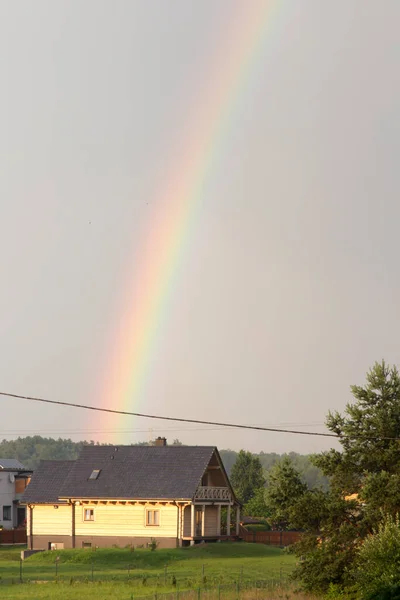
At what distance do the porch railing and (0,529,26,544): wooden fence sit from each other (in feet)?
55.1

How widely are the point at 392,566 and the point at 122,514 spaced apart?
40.6 meters

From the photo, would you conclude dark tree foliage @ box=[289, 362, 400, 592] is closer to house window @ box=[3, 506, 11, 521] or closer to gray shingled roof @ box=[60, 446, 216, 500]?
gray shingled roof @ box=[60, 446, 216, 500]

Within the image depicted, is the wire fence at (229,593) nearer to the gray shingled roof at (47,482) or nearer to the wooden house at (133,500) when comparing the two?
the wooden house at (133,500)

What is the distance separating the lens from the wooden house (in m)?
71.9

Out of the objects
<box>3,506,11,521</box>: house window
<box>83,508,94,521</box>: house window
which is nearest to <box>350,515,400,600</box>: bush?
<box>83,508,94,521</box>: house window

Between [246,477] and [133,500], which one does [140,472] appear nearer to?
[133,500]

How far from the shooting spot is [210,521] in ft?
246

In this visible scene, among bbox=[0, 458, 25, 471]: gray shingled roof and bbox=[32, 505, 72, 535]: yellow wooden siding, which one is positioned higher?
bbox=[0, 458, 25, 471]: gray shingled roof

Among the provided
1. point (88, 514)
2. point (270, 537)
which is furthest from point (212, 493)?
point (88, 514)

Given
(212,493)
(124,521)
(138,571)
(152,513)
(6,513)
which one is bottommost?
(6,513)

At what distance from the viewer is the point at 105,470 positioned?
3041 inches

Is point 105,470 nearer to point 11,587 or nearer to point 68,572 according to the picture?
point 68,572

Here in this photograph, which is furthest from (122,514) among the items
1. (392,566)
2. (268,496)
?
(392,566)

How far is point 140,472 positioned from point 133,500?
3420mm
